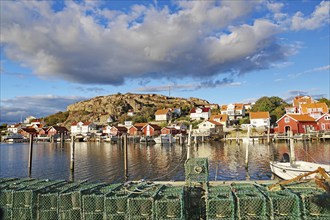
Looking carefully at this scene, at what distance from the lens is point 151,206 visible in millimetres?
6965

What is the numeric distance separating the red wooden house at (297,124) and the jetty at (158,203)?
53.4 meters

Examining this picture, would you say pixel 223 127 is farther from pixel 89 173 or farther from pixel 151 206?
pixel 151 206

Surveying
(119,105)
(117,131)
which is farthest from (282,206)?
(119,105)

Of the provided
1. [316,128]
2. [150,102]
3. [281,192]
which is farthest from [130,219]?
[150,102]

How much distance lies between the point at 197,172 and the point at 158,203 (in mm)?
4053

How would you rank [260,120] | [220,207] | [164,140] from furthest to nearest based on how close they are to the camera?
[260,120] → [164,140] → [220,207]

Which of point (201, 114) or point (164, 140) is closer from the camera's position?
point (164, 140)

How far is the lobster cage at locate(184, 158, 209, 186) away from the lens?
34.9 feet

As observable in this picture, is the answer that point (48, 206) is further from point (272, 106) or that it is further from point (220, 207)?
point (272, 106)

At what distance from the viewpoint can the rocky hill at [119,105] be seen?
431 ft

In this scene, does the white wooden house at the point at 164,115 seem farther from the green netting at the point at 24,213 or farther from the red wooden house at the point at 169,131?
the green netting at the point at 24,213

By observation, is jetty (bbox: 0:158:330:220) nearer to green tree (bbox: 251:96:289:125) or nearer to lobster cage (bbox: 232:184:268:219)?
lobster cage (bbox: 232:184:268:219)

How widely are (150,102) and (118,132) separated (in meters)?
69.6

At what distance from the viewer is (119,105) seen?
13850cm
